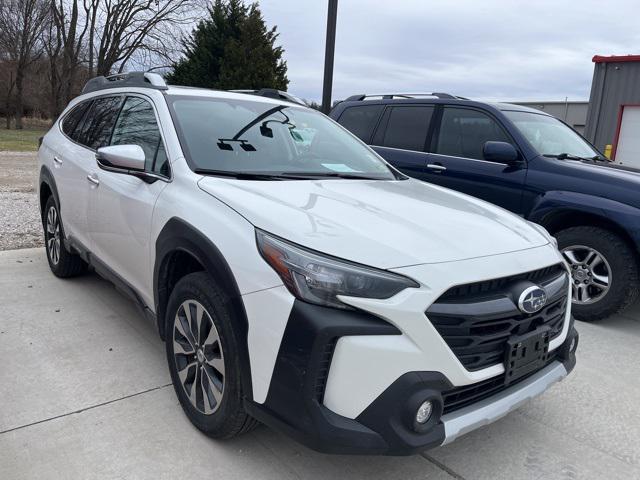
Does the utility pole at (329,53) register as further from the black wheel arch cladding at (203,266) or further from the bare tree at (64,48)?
the bare tree at (64,48)

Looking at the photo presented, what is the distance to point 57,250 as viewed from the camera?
4.74 meters

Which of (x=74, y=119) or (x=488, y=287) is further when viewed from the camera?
(x=74, y=119)

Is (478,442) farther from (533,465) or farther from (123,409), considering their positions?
(123,409)

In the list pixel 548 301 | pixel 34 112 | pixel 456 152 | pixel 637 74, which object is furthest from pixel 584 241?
pixel 34 112

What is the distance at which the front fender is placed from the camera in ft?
13.6

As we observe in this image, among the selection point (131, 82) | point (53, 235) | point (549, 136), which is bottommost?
point (53, 235)

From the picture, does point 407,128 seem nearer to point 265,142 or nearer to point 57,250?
point 265,142

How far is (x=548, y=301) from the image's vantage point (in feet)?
7.69

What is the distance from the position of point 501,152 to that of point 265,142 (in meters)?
2.54

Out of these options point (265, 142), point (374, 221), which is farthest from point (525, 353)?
point (265, 142)

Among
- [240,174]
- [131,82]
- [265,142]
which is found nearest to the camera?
[240,174]

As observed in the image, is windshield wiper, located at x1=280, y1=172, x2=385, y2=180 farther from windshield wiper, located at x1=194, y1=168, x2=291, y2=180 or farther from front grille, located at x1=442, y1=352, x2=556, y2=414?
front grille, located at x1=442, y1=352, x2=556, y2=414

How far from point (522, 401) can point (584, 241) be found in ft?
8.66

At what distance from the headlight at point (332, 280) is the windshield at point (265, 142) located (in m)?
1.02
